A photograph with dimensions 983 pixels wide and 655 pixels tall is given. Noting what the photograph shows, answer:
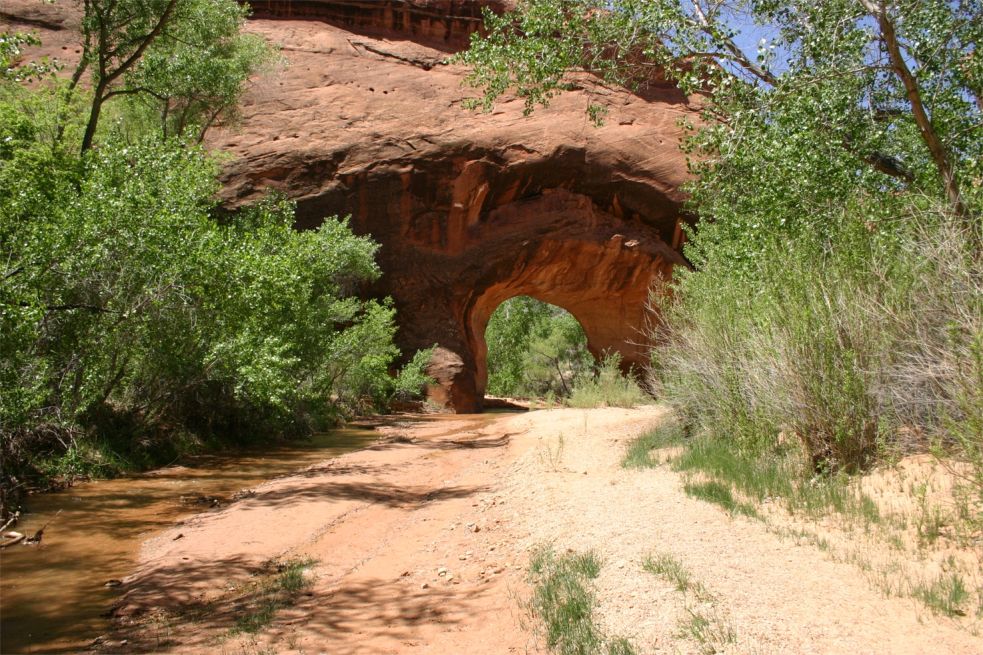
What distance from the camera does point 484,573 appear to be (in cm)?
452

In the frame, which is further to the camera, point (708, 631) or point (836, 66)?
point (836, 66)

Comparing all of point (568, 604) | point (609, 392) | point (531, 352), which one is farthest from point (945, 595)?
point (531, 352)

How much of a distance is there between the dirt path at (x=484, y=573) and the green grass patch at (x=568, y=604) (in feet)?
0.28

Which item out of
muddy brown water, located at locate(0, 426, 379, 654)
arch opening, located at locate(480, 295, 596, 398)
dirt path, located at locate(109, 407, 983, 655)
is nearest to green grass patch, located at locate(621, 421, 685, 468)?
dirt path, located at locate(109, 407, 983, 655)

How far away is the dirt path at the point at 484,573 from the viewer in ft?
10.8

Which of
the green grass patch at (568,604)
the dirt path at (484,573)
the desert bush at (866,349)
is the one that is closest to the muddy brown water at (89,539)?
the dirt path at (484,573)

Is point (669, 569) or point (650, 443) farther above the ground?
point (669, 569)

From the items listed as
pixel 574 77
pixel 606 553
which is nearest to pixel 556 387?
pixel 574 77

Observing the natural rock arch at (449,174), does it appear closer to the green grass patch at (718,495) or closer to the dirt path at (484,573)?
the dirt path at (484,573)

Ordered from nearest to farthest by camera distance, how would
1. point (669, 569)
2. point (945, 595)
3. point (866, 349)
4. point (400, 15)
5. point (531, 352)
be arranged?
point (945, 595) < point (669, 569) < point (866, 349) < point (400, 15) < point (531, 352)

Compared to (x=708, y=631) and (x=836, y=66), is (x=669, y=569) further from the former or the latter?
(x=836, y=66)

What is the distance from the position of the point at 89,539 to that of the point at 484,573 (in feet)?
11.1

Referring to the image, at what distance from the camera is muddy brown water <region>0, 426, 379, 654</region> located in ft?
13.0

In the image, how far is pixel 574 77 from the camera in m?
23.0
